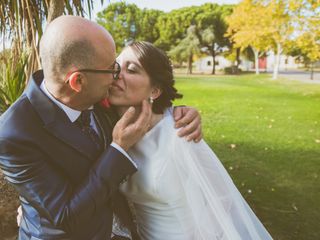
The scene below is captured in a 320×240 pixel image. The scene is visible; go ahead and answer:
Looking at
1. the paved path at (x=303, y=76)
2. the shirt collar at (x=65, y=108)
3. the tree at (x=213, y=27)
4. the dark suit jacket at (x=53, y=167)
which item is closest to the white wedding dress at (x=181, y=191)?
the dark suit jacket at (x=53, y=167)

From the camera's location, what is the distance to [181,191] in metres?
2.19

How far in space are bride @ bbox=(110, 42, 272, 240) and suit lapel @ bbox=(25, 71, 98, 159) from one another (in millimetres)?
544

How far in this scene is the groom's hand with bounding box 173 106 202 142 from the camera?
2241 mm

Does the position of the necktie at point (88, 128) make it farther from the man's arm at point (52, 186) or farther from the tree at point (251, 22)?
the tree at point (251, 22)

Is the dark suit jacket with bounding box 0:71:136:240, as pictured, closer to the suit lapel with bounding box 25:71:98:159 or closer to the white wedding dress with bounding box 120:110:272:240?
the suit lapel with bounding box 25:71:98:159

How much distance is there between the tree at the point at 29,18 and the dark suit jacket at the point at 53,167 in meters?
2.66

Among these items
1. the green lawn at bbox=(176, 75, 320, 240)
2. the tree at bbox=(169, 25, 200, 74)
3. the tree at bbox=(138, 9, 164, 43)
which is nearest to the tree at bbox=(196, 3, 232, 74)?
the tree at bbox=(169, 25, 200, 74)

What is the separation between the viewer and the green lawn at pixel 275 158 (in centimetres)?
478

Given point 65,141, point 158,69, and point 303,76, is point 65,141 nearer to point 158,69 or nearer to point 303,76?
point 158,69

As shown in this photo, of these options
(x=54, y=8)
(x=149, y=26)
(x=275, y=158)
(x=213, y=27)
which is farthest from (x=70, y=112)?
(x=149, y=26)

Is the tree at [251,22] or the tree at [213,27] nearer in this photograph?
the tree at [251,22]

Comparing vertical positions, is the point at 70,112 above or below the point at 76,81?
below

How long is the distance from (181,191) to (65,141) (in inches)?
34.6

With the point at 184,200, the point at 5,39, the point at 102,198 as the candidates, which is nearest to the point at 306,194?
the point at 184,200
